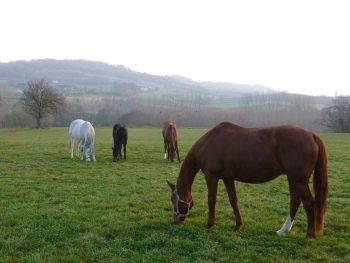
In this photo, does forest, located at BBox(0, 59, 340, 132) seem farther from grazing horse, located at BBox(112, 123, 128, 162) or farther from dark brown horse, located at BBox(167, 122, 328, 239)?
A: dark brown horse, located at BBox(167, 122, 328, 239)

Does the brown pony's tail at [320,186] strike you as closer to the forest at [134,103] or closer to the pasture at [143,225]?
the pasture at [143,225]

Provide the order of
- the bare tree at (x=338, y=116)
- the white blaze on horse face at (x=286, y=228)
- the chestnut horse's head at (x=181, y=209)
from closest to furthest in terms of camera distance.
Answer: the white blaze on horse face at (x=286, y=228)
the chestnut horse's head at (x=181, y=209)
the bare tree at (x=338, y=116)

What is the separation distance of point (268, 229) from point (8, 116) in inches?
2415

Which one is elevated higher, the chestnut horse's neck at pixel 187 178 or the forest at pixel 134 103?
the forest at pixel 134 103

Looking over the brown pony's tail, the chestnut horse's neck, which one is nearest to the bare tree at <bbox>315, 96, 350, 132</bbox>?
the brown pony's tail

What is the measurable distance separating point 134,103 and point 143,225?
97.2 metres

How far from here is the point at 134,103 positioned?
331 feet

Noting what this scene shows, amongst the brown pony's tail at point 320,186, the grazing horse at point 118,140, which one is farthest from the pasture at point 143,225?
the grazing horse at point 118,140

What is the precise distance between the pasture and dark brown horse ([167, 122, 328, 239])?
15.7 inches

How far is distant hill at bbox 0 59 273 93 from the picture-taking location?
14962cm

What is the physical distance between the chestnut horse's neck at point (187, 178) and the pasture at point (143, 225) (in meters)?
0.54

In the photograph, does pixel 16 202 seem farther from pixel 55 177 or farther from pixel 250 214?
pixel 250 214

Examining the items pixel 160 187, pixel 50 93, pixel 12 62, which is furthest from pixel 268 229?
pixel 12 62

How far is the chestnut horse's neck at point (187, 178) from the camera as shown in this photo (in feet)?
17.7
